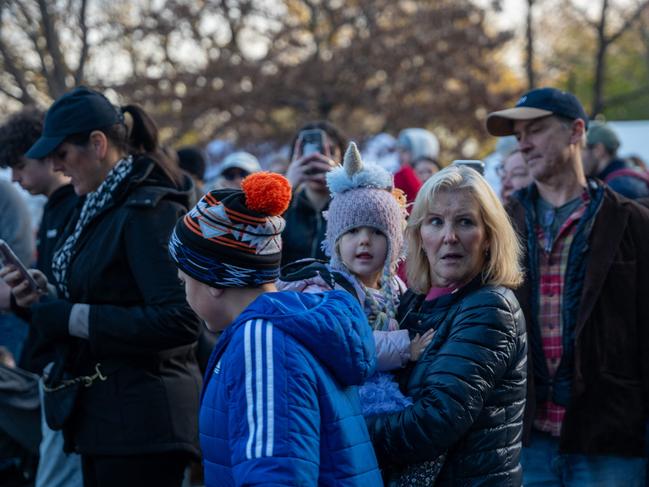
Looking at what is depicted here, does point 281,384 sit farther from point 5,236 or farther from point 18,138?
point 5,236

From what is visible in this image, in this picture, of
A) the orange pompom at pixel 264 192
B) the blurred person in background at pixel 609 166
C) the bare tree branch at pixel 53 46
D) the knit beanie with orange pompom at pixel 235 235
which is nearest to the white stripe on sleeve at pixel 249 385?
the knit beanie with orange pompom at pixel 235 235

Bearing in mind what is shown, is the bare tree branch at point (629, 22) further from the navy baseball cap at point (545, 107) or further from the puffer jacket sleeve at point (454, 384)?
the puffer jacket sleeve at point (454, 384)

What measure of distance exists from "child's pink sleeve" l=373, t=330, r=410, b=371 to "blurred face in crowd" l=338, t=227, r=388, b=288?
0.55 metres

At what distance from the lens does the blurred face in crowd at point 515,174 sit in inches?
216

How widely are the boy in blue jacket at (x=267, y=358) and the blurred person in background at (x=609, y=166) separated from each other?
3759mm

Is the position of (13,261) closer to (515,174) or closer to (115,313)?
(115,313)

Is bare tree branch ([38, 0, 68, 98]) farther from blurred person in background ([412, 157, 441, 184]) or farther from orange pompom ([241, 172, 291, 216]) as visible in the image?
orange pompom ([241, 172, 291, 216])

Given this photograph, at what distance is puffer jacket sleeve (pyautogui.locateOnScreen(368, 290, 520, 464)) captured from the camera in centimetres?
265

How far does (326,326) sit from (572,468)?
2104 millimetres

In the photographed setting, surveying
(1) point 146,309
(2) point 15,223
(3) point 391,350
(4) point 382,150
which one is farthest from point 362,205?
(4) point 382,150

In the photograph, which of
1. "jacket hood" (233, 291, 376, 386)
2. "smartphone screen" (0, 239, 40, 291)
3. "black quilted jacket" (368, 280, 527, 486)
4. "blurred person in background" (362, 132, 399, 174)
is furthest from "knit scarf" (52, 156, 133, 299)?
"blurred person in background" (362, 132, 399, 174)

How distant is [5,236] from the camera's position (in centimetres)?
591

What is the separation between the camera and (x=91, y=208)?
12.8 ft

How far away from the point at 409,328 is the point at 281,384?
1.05m
